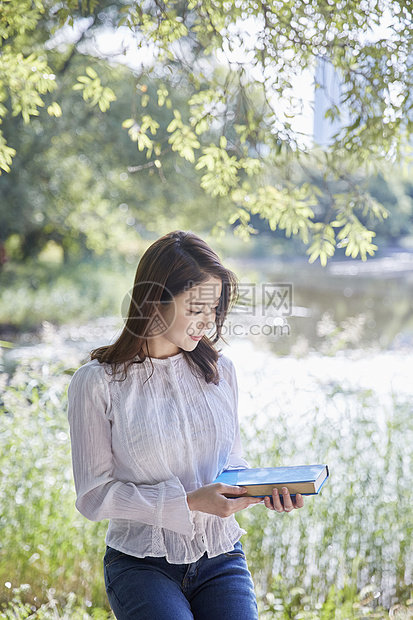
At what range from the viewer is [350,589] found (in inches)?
86.4

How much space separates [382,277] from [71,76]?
10.5 m

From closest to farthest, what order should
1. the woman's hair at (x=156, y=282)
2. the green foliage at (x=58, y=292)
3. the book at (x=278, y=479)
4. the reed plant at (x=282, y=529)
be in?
the book at (x=278, y=479), the woman's hair at (x=156, y=282), the reed plant at (x=282, y=529), the green foliage at (x=58, y=292)

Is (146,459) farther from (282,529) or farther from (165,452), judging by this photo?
(282,529)

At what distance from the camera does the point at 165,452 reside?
4.31ft

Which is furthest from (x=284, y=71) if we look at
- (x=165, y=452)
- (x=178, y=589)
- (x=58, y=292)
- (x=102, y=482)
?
(x=58, y=292)

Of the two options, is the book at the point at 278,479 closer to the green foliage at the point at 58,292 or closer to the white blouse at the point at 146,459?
the white blouse at the point at 146,459

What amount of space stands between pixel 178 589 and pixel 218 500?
0.21 m

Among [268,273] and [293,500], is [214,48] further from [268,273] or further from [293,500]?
[268,273]

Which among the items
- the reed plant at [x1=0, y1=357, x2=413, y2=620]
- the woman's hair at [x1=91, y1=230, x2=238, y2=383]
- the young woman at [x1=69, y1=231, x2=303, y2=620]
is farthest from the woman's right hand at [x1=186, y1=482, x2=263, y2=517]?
the reed plant at [x1=0, y1=357, x2=413, y2=620]

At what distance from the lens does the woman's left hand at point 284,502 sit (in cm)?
120

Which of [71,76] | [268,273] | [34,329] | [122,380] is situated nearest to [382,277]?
[268,273]

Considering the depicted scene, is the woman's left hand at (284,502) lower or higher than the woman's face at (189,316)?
lower

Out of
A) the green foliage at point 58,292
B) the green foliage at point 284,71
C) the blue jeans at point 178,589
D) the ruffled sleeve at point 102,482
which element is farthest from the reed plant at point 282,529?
the green foliage at point 58,292

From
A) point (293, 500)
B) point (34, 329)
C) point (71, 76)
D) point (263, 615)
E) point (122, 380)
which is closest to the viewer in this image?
point (293, 500)
